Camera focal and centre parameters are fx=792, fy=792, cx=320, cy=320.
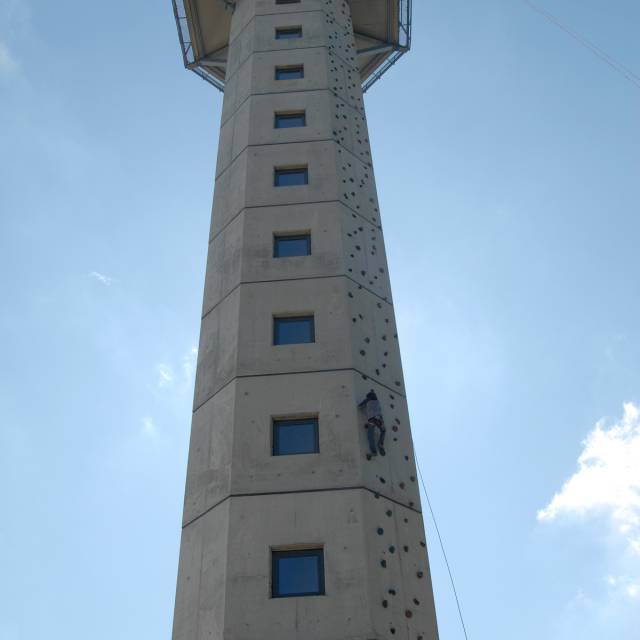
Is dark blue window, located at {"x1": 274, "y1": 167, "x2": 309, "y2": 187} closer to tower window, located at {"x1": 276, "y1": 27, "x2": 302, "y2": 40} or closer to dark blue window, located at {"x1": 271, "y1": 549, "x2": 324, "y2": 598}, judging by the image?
tower window, located at {"x1": 276, "y1": 27, "x2": 302, "y2": 40}

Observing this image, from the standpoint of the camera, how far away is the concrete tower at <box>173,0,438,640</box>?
13266 millimetres

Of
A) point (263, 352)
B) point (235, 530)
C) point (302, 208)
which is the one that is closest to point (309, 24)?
point (302, 208)

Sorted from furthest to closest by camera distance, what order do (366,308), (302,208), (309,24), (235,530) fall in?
(309,24) → (302,208) → (366,308) → (235,530)

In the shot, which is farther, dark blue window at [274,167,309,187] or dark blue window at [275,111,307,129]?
dark blue window at [275,111,307,129]

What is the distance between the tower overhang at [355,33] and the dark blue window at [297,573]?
24.4m

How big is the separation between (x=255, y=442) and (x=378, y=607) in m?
3.92

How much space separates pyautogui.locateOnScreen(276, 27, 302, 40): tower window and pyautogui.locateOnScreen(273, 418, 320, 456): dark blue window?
645 inches

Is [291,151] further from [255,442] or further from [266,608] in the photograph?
[266,608]

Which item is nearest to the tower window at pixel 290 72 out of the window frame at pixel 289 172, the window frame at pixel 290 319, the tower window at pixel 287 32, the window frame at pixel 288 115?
the window frame at pixel 288 115

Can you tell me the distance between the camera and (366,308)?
709 inches

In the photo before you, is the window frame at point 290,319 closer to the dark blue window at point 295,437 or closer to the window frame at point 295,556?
the dark blue window at point 295,437

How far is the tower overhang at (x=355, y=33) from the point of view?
105 ft

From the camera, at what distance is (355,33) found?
1298 inches

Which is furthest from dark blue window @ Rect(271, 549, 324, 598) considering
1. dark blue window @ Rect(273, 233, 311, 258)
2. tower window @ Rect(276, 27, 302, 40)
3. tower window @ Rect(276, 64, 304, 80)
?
tower window @ Rect(276, 27, 302, 40)
